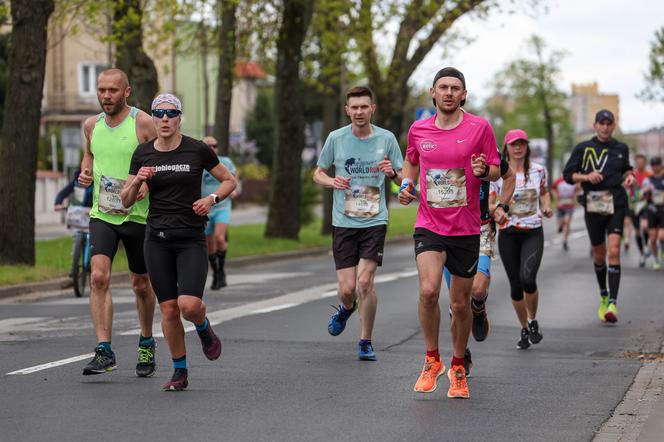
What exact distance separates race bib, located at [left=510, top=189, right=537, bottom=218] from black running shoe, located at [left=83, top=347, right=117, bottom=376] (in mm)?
3767

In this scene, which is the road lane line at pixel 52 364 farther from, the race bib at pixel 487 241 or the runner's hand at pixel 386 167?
the race bib at pixel 487 241

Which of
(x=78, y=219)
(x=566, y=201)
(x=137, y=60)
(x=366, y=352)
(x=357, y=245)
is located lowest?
(x=566, y=201)

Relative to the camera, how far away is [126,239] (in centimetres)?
923

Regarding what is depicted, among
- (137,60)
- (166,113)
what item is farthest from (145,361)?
(137,60)

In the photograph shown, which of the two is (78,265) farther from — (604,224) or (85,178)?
(85,178)

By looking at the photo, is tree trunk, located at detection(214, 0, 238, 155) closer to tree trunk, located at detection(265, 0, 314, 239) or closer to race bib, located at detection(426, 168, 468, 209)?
tree trunk, located at detection(265, 0, 314, 239)

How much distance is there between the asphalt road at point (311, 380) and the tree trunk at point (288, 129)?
45.6 ft

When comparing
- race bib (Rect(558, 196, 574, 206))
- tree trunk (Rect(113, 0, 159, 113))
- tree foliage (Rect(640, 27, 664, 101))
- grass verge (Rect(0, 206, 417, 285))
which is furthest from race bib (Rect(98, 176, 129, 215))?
tree foliage (Rect(640, 27, 664, 101))

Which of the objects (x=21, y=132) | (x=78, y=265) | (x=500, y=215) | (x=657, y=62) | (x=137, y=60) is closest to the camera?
(x=500, y=215)

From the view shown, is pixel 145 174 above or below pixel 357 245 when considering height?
above

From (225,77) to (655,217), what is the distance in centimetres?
1095

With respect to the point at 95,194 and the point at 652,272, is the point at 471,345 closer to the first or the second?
the point at 95,194

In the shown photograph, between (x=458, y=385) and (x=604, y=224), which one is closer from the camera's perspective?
(x=458, y=385)

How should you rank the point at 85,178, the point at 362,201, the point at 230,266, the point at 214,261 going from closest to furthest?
the point at 85,178 < the point at 362,201 < the point at 214,261 < the point at 230,266
